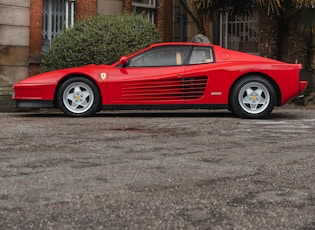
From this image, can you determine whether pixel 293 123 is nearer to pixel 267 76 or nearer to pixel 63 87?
pixel 267 76

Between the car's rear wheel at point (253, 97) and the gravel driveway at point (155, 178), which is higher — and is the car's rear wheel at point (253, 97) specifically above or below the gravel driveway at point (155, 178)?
above

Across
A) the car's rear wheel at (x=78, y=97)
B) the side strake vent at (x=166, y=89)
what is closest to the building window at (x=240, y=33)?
the side strake vent at (x=166, y=89)

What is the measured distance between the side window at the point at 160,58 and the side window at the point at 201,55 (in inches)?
5.6

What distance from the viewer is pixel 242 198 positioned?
163 inches

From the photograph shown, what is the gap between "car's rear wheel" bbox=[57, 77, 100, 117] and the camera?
1020 centimetres

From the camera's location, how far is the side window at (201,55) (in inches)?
411

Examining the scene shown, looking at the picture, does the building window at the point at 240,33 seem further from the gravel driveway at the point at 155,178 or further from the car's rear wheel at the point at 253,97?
the gravel driveway at the point at 155,178

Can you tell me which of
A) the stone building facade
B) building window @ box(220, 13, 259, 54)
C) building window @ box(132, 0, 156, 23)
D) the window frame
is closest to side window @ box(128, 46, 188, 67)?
the window frame

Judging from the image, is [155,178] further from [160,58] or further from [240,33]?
[240,33]

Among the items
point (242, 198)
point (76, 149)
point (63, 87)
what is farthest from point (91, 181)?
point (63, 87)

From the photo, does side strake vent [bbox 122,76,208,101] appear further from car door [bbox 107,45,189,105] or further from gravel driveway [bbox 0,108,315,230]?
gravel driveway [bbox 0,108,315,230]

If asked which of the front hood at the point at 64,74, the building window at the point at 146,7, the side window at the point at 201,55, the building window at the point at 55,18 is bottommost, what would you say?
the front hood at the point at 64,74

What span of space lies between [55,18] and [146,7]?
3.34 meters

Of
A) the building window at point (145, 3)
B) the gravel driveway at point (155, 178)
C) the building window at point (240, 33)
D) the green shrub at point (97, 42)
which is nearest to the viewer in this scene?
the gravel driveway at point (155, 178)
